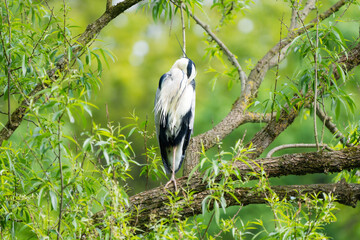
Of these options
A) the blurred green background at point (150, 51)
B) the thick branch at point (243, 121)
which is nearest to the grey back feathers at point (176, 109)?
the thick branch at point (243, 121)

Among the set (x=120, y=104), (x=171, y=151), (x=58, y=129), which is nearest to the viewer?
(x=58, y=129)

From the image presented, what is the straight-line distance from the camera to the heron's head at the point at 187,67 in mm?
3225

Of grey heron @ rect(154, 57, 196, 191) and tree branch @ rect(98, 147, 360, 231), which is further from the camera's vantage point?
grey heron @ rect(154, 57, 196, 191)

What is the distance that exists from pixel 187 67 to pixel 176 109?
290 mm

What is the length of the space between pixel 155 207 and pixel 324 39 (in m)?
1.14

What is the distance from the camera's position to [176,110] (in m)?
3.17

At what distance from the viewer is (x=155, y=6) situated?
9.38 feet

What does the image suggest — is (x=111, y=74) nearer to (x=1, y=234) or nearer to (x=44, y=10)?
(x=44, y=10)

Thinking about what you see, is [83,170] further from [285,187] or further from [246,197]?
[285,187]

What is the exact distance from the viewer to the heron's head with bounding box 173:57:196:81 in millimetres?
3225

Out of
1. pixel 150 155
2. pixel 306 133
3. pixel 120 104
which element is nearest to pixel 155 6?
pixel 150 155

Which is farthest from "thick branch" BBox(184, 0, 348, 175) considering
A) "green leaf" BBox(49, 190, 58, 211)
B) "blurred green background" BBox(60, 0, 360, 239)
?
"blurred green background" BBox(60, 0, 360, 239)

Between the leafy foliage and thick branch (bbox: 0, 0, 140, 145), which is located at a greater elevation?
thick branch (bbox: 0, 0, 140, 145)

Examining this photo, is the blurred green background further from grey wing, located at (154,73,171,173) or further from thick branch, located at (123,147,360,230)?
thick branch, located at (123,147,360,230)
